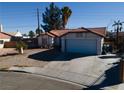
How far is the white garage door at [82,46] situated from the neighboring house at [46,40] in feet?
27.4

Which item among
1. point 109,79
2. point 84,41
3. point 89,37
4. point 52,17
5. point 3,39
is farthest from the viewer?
point 52,17

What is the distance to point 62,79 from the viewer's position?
14.8 metres

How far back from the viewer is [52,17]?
168 ft

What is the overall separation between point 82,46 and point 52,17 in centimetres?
2642

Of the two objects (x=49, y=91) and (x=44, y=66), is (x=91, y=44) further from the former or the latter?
(x=49, y=91)

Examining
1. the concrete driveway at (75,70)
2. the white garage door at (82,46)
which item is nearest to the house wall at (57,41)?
the white garage door at (82,46)

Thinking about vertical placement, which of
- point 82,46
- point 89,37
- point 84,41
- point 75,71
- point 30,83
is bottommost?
point 30,83

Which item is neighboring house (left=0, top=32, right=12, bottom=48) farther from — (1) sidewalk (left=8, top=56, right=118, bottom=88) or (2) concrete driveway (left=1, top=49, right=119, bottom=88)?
(1) sidewalk (left=8, top=56, right=118, bottom=88)

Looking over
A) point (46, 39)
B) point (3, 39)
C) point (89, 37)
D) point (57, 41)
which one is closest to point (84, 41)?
point (89, 37)

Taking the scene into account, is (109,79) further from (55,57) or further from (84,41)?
(84,41)

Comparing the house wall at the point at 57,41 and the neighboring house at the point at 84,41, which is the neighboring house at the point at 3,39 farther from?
the neighboring house at the point at 84,41

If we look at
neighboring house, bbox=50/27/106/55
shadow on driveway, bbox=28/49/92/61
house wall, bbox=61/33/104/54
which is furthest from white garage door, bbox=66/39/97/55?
shadow on driveway, bbox=28/49/92/61

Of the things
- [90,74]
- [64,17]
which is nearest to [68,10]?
[64,17]

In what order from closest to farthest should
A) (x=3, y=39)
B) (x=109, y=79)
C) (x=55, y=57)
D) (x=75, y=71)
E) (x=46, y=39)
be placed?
1. (x=109, y=79)
2. (x=75, y=71)
3. (x=55, y=57)
4. (x=46, y=39)
5. (x=3, y=39)
